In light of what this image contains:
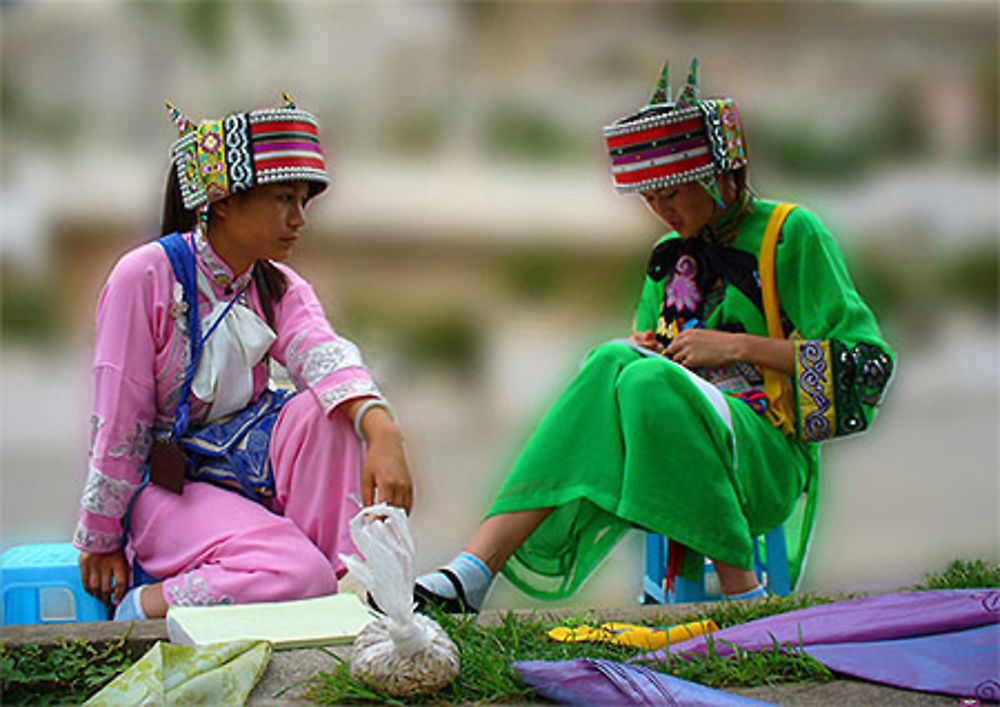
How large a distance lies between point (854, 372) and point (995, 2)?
7.66 meters

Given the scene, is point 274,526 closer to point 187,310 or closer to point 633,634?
point 187,310

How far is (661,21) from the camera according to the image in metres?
8.16

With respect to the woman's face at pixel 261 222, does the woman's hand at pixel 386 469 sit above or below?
below

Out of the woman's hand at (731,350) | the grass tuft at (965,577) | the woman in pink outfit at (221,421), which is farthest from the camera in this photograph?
the woman's hand at (731,350)

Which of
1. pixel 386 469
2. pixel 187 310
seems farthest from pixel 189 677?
pixel 187 310

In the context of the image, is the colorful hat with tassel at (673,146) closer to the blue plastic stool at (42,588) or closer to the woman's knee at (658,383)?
the woman's knee at (658,383)

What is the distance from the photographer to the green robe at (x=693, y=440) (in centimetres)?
190

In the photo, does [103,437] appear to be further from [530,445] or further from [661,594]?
[661,594]

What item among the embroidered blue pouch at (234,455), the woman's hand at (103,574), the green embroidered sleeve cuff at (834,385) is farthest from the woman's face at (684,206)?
the woman's hand at (103,574)

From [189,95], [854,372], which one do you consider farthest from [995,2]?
[854,372]

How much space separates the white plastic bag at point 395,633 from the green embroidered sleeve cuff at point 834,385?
0.96 m

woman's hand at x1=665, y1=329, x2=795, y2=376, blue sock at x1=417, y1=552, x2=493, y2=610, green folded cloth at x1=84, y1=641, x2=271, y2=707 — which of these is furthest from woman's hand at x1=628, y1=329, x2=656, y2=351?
green folded cloth at x1=84, y1=641, x2=271, y2=707

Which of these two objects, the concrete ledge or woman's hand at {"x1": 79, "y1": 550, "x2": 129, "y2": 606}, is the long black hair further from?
the concrete ledge

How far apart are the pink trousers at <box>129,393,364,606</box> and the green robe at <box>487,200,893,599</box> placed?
0.29m
